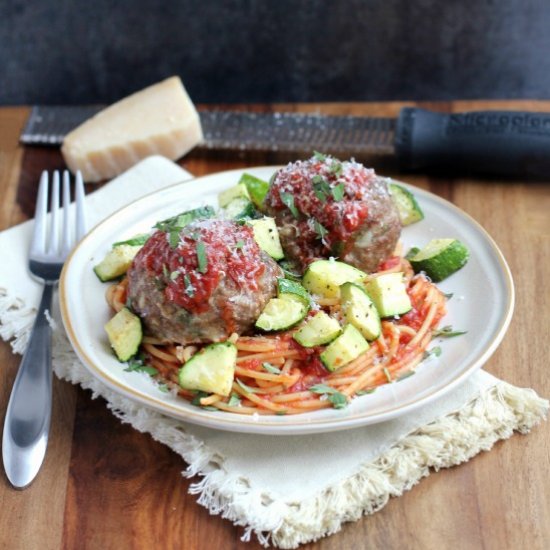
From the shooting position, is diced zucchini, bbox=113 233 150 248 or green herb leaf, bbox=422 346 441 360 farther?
diced zucchini, bbox=113 233 150 248

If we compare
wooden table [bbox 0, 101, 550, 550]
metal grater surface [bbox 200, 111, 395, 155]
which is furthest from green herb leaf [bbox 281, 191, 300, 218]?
metal grater surface [bbox 200, 111, 395, 155]

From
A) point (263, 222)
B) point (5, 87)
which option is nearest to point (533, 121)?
point (263, 222)

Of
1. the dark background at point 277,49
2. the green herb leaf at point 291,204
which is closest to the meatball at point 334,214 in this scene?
the green herb leaf at point 291,204

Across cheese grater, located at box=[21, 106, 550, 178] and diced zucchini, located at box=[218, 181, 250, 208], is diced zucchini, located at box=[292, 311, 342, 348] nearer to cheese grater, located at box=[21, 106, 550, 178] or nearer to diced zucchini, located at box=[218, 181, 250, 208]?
diced zucchini, located at box=[218, 181, 250, 208]

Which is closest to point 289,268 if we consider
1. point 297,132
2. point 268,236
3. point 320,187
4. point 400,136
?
point 268,236

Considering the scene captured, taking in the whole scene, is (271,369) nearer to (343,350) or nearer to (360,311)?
(343,350)

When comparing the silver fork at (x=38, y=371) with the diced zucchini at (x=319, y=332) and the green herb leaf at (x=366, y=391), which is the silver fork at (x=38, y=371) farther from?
the green herb leaf at (x=366, y=391)
